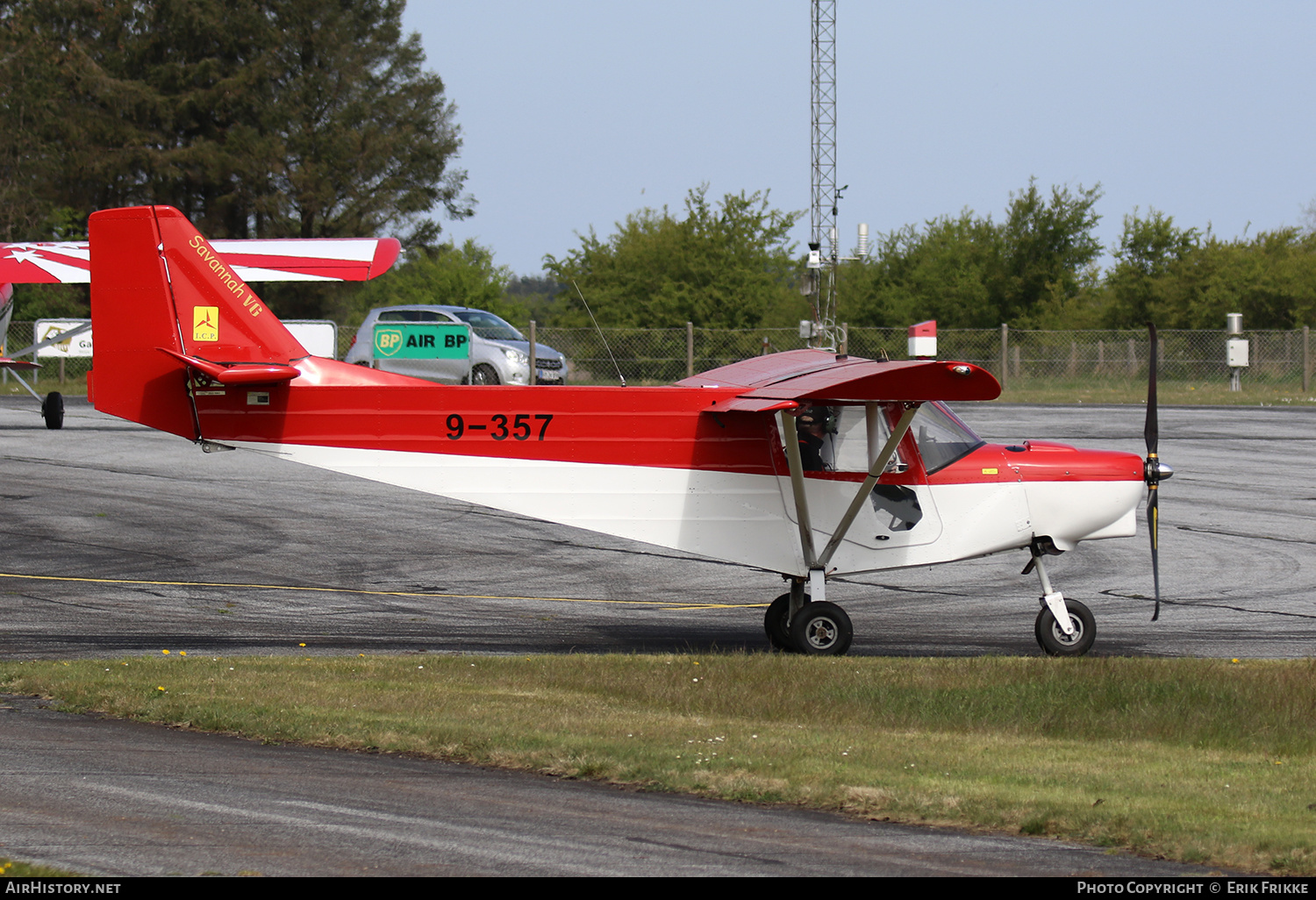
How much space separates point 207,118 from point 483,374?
30383 millimetres

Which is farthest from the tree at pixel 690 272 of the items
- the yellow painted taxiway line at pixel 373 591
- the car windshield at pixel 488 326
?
the yellow painted taxiway line at pixel 373 591

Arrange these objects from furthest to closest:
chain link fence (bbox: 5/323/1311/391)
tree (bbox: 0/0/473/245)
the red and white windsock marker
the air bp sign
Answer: tree (bbox: 0/0/473/245) < chain link fence (bbox: 5/323/1311/391) < the red and white windsock marker < the air bp sign

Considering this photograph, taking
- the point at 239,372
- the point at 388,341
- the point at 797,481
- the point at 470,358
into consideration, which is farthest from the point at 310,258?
the point at 470,358

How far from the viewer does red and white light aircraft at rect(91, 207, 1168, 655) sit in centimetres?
1089

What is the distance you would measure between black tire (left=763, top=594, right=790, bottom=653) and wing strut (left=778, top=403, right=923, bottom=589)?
35 cm

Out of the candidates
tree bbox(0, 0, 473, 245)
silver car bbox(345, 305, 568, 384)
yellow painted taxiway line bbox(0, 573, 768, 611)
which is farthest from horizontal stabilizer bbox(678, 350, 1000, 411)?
tree bbox(0, 0, 473, 245)

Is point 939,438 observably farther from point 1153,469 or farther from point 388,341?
point 388,341

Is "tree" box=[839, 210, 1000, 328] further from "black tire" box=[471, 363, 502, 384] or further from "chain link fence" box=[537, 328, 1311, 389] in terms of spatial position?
"black tire" box=[471, 363, 502, 384]

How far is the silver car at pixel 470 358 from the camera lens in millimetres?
29016

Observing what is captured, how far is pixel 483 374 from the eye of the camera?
29.4 metres

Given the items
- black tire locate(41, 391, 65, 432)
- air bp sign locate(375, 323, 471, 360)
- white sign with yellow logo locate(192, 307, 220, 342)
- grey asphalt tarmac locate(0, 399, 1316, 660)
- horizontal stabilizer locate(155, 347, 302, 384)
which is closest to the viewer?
horizontal stabilizer locate(155, 347, 302, 384)

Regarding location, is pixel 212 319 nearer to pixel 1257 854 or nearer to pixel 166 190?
pixel 1257 854

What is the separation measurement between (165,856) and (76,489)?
14.9 m
